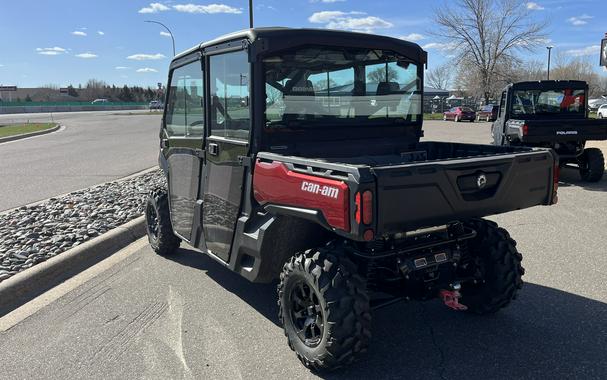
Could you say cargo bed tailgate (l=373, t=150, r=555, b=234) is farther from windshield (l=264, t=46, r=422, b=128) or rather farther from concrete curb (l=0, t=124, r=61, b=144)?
concrete curb (l=0, t=124, r=61, b=144)

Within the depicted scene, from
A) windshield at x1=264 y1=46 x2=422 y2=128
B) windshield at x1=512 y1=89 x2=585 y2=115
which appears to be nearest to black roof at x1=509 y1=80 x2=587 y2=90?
windshield at x1=512 y1=89 x2=585 y2=115

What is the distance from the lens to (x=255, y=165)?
3518mm

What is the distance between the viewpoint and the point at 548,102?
35.4 feet

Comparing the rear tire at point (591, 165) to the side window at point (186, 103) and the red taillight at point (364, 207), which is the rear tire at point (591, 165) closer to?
the side window at point (186, 103)

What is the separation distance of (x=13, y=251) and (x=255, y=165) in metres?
3.47

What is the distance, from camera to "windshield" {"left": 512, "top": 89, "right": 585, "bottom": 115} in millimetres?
10688

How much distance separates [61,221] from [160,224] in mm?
2192

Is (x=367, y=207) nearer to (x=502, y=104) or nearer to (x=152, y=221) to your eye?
(x=152, y=221)

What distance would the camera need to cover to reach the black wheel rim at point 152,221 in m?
5.62

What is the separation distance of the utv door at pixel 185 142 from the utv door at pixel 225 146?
197 millimetres

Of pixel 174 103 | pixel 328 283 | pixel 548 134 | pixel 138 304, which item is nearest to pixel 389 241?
pixel 328 283

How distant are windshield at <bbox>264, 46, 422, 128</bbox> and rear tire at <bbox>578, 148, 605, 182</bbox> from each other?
281 inches

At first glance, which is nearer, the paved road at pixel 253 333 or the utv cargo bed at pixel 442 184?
the utv cargo bed at pixel 442 184

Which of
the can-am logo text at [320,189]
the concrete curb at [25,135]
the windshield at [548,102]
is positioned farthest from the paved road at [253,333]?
the concrete curb at [25,135]
